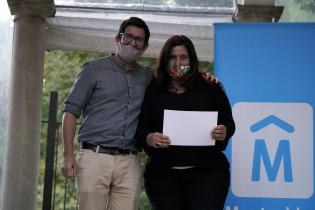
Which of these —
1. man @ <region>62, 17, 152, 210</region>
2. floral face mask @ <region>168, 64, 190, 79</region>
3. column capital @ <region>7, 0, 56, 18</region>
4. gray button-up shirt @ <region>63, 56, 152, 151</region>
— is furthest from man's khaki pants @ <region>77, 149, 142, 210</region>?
column capital @ <region>7, 0, 56, 18</region>

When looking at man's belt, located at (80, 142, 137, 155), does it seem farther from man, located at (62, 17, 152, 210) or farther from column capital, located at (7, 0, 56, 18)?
column capital, located at (7, 0, 56, 18)

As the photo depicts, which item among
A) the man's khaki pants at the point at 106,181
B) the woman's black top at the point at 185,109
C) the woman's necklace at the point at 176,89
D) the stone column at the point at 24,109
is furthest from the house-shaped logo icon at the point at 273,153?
the stone column at the point at 24,109

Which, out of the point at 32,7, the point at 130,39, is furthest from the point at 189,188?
the point at 32,7

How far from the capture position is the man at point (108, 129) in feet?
13.1

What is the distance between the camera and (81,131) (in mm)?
4121

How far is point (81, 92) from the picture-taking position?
13.2 ft

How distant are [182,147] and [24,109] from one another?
13.1 feet

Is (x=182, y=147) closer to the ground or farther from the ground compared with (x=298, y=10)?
closer to the ground

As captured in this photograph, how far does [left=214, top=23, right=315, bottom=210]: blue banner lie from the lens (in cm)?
486

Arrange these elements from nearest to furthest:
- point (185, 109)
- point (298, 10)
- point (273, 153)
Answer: point (185, 109) → point (273, 153) → point (298, 10)

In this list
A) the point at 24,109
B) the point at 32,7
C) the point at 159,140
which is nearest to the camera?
the point at 159,140

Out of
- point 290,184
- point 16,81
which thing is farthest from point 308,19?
point 16,81

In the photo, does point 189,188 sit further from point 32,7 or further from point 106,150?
point 32,7

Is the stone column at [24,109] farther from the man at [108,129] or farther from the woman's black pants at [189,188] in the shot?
the woman's black pants at [189,188]
